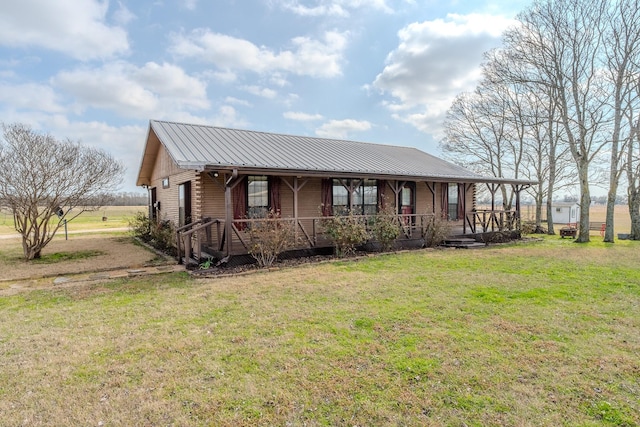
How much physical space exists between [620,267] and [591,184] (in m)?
14.6

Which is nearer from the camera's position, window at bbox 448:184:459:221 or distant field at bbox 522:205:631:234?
window at bbox 448:184:459:221

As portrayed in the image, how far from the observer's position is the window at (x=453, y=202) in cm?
1503

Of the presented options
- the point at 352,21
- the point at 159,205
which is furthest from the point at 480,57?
the point at 159,205

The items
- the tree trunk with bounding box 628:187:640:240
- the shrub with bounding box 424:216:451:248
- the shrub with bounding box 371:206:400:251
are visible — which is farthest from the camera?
the tree trunk with bounding box 628:187:640:240

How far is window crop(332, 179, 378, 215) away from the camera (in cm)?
1173

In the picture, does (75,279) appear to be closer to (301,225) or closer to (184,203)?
(184,203)

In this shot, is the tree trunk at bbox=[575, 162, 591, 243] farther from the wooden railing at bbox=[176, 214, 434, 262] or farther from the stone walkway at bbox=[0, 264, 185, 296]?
the stone walkway at bbox=[0, 264, 185, 296]

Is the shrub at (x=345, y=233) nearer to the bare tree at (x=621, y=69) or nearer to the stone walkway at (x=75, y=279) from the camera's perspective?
the stone walkway at (x=75, y=279)

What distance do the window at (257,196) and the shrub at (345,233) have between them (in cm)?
204

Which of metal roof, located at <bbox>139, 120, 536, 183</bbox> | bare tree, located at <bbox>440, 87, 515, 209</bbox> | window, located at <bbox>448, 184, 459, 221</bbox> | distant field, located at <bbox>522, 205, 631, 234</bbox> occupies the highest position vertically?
bare tree, located at <bbox>440, 87, 515, 209</bbox>

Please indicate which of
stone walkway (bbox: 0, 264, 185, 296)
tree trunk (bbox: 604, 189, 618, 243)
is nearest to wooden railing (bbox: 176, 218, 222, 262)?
stone walkway (bbox: 0, 264, 185, 296)

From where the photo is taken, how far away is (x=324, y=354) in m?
3.54

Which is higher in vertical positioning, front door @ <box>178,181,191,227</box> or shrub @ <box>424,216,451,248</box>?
front door @ <box>178,181,191,227</box>

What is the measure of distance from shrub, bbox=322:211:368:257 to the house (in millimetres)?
515
